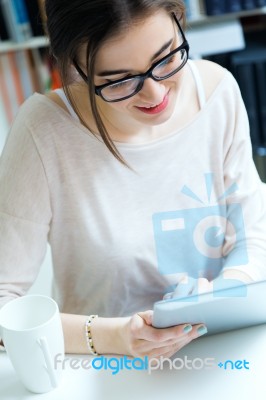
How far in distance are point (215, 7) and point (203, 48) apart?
0.51 feet

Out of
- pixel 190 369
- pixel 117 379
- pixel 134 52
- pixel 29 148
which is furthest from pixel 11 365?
pixel 134 52

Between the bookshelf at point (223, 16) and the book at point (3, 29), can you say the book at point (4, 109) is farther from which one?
the bookshelf at point (223, 16)

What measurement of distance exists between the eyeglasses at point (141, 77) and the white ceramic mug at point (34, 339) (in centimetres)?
37

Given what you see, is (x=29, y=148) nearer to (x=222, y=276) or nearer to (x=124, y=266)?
(x=124, y=266)

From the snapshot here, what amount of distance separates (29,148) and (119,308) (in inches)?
15.2

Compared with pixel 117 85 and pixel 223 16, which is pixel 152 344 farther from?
pixel 223 16

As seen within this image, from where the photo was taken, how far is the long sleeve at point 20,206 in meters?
1.03

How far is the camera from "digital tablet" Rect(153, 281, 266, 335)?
2.43 feet

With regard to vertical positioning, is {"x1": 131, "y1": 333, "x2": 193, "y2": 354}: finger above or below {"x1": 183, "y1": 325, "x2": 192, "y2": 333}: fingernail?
below

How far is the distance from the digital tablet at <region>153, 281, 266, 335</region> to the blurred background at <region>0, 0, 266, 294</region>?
1.46 meters

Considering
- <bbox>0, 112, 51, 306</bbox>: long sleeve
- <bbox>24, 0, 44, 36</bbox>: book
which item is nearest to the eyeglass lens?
<bbox>0, 112, 51, 306</bbox>: long sleeve

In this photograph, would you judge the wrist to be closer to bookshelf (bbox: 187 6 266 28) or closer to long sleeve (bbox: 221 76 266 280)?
long sleeve (bbox: 221 76 266 280)

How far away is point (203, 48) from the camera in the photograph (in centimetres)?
212

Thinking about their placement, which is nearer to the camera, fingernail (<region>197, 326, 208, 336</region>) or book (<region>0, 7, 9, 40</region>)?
fingernail (<region>197, 326, 208, 336</region>)
